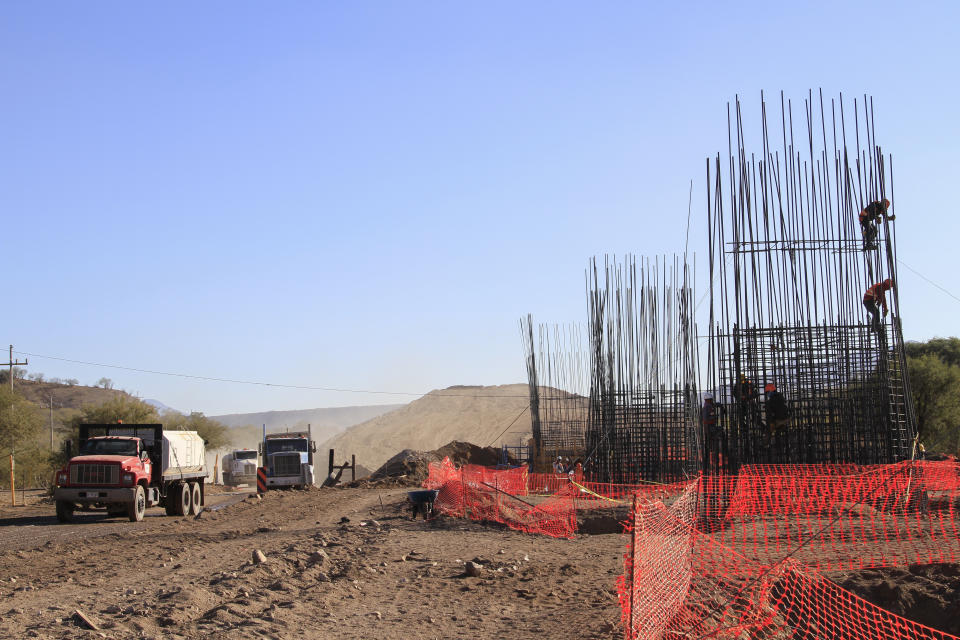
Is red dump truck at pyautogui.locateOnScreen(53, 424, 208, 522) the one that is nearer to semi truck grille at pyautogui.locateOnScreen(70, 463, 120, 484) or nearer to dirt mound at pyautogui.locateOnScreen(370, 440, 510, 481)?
semi truck grille at pyautogui.locateOnScreen(70, 463, 120, 484)

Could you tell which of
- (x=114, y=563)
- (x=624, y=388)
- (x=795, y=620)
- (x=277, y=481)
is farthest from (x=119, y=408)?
(x=795, y=620)

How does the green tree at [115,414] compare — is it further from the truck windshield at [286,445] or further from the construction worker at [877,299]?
the construction worker at [877,299]

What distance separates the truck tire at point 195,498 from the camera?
877 inches

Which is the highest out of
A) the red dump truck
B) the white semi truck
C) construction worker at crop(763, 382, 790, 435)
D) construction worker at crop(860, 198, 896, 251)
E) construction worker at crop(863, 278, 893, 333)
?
construction worker at crop(860, 198, 896, 251)

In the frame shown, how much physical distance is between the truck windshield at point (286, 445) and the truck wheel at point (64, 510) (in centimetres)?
1251

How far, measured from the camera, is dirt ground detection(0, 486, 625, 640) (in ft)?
22.7

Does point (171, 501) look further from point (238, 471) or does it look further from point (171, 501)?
point (238, 471)

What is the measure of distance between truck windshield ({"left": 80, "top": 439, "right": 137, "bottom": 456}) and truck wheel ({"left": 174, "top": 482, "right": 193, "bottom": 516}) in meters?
1.95

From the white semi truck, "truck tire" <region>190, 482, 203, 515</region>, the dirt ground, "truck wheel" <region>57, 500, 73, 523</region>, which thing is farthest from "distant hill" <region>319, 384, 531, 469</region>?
the dirt ground

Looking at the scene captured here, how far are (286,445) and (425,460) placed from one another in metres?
6.45

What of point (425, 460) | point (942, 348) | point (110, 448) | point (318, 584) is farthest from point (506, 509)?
point (942, 348)

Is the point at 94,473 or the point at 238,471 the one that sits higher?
the point at 94,473

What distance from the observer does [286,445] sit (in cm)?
3198

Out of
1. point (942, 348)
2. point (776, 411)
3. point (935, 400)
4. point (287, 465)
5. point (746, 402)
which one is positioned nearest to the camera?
point (776, 411)
